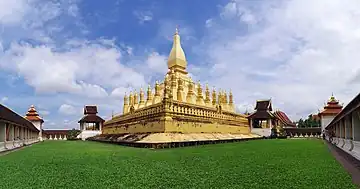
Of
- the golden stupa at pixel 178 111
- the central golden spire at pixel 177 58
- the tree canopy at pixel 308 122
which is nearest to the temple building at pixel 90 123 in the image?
the golden stupa at pixel 178 111

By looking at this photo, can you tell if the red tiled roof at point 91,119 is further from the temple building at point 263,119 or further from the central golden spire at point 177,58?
the temple building at point 263,119

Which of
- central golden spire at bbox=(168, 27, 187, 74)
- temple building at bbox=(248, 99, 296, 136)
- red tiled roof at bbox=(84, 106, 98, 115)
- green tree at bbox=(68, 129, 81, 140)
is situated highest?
central golden spire at bbox=(168, 27, 187, 74)

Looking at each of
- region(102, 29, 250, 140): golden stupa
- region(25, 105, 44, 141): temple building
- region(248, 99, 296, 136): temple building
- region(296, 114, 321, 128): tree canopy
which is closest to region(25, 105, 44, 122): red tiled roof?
region(25, 105, 44, 141): temple building

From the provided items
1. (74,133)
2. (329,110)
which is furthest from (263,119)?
(74,133)

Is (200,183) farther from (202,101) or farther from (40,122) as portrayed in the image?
(40,122)

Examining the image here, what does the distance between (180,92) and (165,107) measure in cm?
597

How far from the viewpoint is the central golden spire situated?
3170cm

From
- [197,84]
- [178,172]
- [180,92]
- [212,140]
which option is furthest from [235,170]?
[197,84]

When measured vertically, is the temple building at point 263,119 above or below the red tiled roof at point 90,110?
below

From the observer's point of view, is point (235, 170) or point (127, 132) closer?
point (235, 170)

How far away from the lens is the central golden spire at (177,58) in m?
31.7

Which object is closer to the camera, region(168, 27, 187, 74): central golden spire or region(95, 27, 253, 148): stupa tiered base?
region(95, 27, 253, 148): stupa tiered base

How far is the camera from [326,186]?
225 inches

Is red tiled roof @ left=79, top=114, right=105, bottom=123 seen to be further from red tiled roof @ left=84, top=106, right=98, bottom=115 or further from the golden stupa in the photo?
the golden stupa
